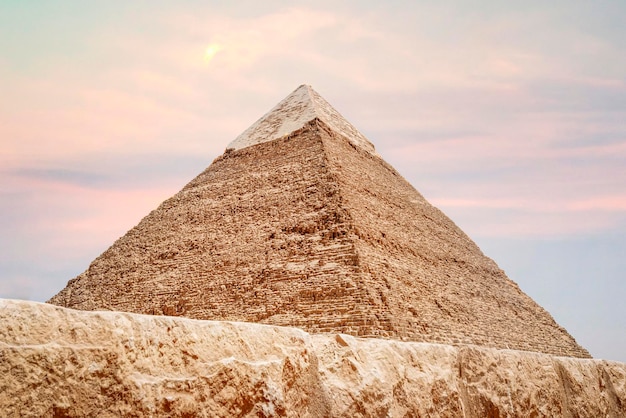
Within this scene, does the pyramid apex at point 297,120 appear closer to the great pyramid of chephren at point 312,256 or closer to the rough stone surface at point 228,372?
the great pyramid of chephren at point 312,256

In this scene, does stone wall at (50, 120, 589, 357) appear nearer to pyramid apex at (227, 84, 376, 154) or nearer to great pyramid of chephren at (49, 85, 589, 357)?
great pyramid of chephren at (49, 85, 589, 357)

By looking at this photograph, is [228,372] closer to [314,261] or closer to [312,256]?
[314,261]

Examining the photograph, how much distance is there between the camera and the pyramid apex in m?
34.6

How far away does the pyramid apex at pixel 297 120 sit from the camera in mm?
34625

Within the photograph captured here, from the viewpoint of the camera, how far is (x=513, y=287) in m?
34.8

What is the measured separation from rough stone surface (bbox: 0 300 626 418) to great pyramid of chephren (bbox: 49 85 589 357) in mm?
16033

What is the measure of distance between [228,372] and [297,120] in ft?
112

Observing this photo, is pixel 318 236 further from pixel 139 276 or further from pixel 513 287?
pixel 513 287

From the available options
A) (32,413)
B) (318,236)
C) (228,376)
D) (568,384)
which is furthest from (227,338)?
(318,236)

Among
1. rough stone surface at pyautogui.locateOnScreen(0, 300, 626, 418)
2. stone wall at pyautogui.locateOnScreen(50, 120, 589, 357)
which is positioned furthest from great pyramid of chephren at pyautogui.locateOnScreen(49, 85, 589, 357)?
rough stone surface at pyautogui.locateOnScreen(0, 300, 626, 418)

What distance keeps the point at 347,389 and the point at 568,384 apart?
34.8 inches

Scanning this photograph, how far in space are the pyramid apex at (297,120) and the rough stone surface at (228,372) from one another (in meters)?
32.5

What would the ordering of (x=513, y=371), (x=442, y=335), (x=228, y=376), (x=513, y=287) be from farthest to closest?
(x=513, y=287), (x=442, y=335), (x=513, y=371), (x=228, y=376)

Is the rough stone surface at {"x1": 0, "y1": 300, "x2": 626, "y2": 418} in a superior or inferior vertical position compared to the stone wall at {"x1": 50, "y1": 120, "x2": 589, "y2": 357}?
inferior
